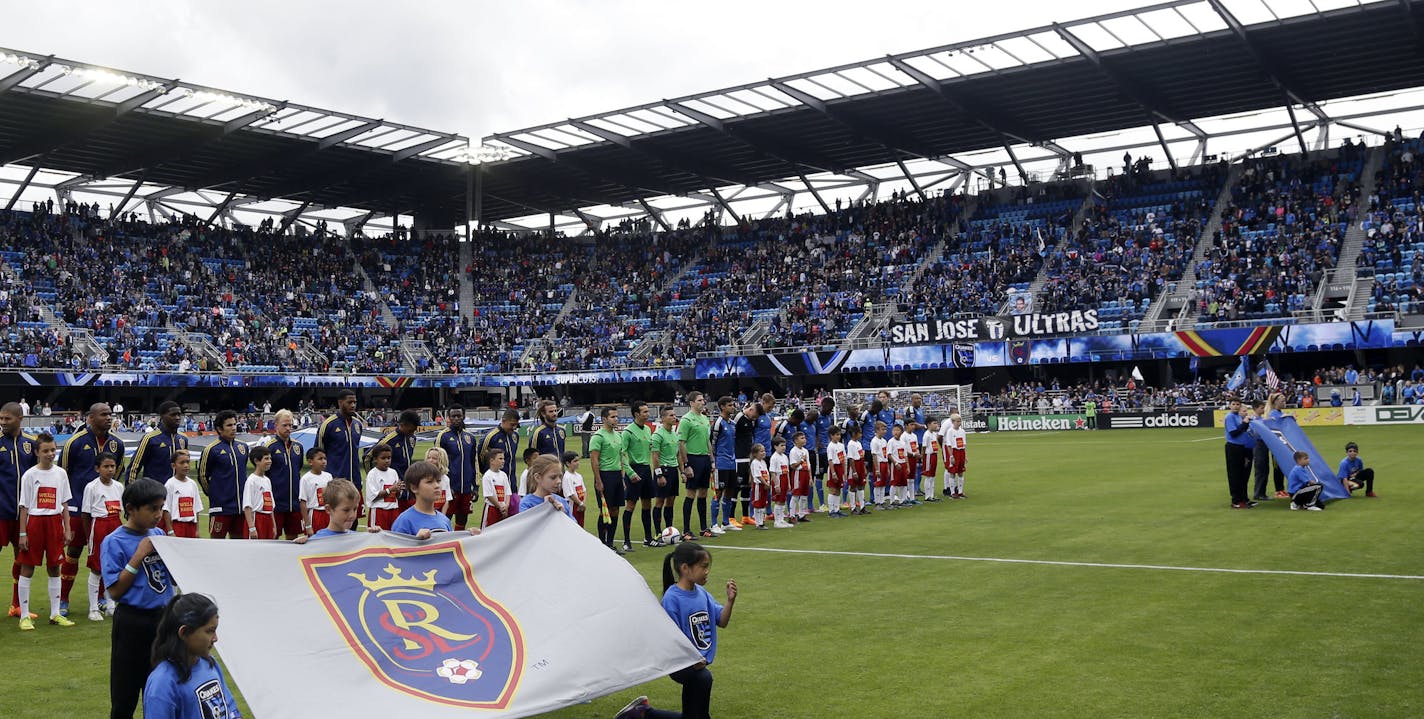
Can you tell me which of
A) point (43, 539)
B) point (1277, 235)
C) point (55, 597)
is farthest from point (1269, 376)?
point (43, 539)

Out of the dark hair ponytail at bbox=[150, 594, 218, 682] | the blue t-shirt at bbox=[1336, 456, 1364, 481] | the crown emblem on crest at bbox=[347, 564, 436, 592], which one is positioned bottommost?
the blue t-shirt at bbox=[1336, 456, 1364, 481]

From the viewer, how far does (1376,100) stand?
48312 millimetres

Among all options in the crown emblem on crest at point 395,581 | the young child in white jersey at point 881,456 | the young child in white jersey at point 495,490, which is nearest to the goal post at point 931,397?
the young child in white jersey at point 881,456

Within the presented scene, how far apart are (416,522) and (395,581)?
105 cm

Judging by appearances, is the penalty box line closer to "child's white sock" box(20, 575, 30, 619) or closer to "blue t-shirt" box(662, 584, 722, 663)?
"blue t-shirt" box(662, 584, 722, 663)

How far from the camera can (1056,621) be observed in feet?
32.4

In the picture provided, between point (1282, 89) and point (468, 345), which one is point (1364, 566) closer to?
point (1282, 89)

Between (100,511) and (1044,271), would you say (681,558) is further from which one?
(1044,271)

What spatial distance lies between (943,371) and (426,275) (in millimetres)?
31847

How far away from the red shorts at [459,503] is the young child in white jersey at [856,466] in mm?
7392

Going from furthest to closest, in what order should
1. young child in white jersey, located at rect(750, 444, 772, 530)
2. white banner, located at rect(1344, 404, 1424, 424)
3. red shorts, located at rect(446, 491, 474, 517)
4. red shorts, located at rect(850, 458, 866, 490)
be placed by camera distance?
white banner, located at rect(1344, 404, 1424, 424) → red shorts, located at rect(850, 458, 866, 490) → young child in white jersey, located at rect(750, 444, 772, 530) → red shorts, located at rect(446, 491, 474, 517)

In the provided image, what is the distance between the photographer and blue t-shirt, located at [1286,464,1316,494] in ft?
55.8

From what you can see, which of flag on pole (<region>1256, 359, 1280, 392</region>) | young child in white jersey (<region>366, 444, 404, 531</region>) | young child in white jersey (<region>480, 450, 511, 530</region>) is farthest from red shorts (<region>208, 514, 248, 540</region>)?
flag on pole (<region>1256, 359, 1280, 392</region>)

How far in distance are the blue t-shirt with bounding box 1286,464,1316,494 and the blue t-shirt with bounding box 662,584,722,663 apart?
1330 cm
